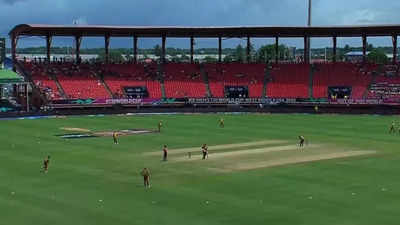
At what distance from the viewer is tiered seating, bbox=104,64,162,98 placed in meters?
92.9

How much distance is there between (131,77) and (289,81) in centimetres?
2337

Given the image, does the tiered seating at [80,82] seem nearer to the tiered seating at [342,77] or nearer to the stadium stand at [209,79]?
the stadium stand at [209,79]

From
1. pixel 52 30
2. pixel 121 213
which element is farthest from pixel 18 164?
pixel 52 30

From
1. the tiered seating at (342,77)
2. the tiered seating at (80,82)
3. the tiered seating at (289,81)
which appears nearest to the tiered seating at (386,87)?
the tiered seating at (342,77)

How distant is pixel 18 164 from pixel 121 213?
16232mm

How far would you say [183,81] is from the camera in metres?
97.0

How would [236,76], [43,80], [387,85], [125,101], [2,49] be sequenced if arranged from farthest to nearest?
[236,76] → [387,85] → [2,49] → [43,80] → [125,101]

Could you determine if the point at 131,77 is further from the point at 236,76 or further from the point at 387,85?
the point at 387,85

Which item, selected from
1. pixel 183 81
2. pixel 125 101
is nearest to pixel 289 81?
pixel 183 81

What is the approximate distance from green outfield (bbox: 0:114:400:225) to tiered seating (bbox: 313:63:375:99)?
28335 millimetres

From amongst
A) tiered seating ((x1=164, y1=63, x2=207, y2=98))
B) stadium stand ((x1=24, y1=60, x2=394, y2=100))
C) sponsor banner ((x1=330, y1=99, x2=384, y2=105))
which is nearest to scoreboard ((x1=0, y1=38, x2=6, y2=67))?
stadium stand ((x1=24, y1=60, x2=394, y2=100))

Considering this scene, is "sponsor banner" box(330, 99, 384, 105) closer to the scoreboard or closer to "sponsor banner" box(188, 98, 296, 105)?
"sponsor banner" box(188, 98, 296, 105)

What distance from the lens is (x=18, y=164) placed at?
1652 inches

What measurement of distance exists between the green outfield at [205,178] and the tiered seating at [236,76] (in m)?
30.7
